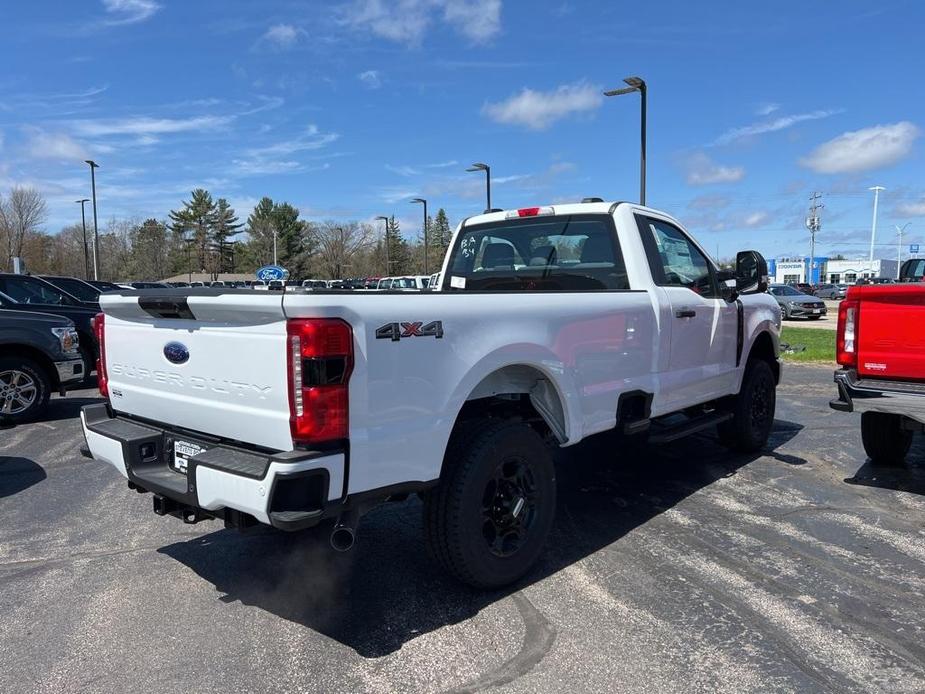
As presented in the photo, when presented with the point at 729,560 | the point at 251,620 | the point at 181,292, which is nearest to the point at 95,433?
the point at 181,292

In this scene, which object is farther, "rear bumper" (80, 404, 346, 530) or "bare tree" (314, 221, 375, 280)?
"bare tree" (314, 221, 375, 280)

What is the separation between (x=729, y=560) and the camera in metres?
4.04

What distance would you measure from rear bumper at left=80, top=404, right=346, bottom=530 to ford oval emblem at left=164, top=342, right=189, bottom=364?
37 cm

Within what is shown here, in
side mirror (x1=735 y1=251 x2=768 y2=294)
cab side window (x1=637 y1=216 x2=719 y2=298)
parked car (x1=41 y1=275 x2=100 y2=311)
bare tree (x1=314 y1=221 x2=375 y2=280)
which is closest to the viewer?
cab side window (x1=637 y1=216 x2=719 y2=298)

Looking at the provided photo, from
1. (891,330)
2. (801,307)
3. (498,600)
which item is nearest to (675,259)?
(891,330)

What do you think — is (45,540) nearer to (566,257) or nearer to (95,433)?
(95,433)

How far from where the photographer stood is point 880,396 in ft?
16.1

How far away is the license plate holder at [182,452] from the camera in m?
3.23

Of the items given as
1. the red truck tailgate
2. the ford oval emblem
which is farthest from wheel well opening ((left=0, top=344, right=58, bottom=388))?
the red truck tailgate

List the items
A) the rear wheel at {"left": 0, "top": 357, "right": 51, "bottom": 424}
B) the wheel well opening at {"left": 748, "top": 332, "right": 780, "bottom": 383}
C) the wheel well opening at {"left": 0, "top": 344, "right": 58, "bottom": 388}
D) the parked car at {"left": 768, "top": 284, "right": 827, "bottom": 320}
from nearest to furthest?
the wheel well opening at {"left": 748, "top": 332, "right": 780, "bottom": 383}, the rear wheel at {"left": 0, "top": 357, "right": 51, "bottom": 424}, the wheel well opening at {"left": 0, "top": 344, "right": 58, "bottom": 388}, the parked car at {"left": 768, "top": 284, "right": 827, "bottom": 320}

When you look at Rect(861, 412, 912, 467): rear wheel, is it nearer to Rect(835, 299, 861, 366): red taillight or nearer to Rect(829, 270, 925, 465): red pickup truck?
Rect(829, 270, 925, 465): red pickup truck

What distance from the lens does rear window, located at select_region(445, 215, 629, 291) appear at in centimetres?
491

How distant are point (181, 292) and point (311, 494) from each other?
1.22m

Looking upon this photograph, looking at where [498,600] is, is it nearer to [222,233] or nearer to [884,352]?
[884,352]
